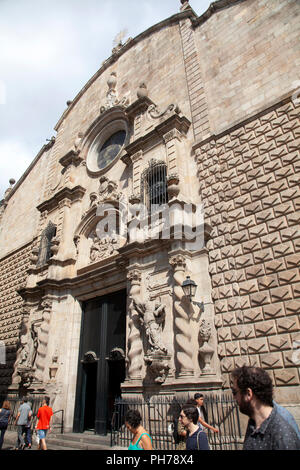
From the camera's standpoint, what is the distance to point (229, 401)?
20.1 feet

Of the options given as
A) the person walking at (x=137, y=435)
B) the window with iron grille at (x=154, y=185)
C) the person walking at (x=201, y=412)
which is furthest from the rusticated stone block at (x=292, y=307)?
the window with iron grille at (x=154, y=185)

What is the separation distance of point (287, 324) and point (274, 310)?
1.22ft

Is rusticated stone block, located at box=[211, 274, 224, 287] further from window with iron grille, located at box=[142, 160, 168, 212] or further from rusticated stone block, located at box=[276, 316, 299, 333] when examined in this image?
window with iron grille, located at box=[142, 160, 168, 212]

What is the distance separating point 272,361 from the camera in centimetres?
616

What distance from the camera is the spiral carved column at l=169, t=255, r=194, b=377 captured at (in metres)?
7.05

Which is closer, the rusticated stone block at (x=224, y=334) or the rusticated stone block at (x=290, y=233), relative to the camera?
the rusticated stone block at (x=290, y=233)

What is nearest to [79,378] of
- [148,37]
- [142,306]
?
[142,306]

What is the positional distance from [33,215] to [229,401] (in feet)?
47.4

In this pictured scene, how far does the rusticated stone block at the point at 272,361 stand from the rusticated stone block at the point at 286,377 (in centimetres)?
11

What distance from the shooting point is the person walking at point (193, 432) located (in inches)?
112

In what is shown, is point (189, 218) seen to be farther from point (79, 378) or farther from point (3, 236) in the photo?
point (3, 236)

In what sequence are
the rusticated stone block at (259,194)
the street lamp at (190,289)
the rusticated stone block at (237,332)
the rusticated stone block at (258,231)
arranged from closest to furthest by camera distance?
1. the rusticated stone block at (237,332)
2. the rusticated stone block at (258,231)
3. the street lamp at (190,289)
4. the rusticated stone block at (259,194)

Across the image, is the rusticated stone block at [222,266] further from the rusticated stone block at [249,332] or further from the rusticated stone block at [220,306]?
the rusticated stone block at [249,332]

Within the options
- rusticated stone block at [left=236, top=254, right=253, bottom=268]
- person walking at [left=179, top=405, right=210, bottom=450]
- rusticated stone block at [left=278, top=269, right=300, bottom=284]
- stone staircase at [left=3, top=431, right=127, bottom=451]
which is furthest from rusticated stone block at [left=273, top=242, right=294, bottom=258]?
stone staircase at [left=3, top=431, right=127, bottom=451]
